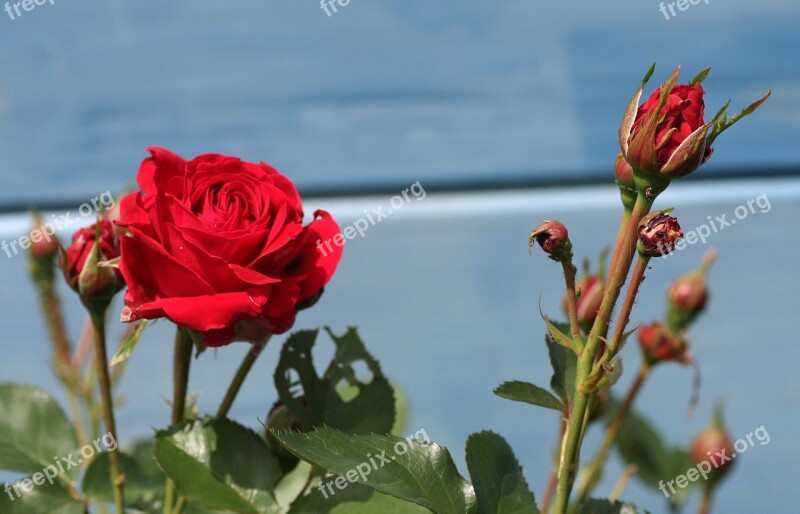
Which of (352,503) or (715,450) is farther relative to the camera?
(715,450)

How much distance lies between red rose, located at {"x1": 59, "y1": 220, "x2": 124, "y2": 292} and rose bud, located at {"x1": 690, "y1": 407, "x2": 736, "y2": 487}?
1.56ft

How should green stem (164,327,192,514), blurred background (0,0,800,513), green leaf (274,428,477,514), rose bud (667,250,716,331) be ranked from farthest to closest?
blurred background (0,0,800,513)
rose bud (667,250,716,331)
green stem (164,327,192,514)
green leaf (274,428,477,514)

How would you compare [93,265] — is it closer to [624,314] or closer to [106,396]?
[106,396]

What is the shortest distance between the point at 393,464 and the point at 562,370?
0.27 ft

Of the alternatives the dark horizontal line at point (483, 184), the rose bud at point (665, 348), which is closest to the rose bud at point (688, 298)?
the rose bud at point (665, 348)

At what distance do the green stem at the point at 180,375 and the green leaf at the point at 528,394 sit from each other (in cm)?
14

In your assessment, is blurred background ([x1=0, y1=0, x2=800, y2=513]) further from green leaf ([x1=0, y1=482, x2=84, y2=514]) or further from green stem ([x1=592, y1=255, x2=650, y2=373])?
green stem ([x1=592, y1=255, x2=650, y2=373])

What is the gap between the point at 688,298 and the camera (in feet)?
1.98

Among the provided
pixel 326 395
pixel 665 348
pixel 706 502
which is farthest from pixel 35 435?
pixel 706 502

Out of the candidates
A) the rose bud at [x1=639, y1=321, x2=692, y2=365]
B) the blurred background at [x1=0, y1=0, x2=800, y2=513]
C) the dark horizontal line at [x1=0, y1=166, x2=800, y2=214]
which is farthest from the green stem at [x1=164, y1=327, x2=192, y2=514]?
the dark horizontal line at [x1=0, y1=166, x2=800, y2=214]

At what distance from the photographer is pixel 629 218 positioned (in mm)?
319

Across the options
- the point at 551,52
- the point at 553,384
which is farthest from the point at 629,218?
the point at 551,52

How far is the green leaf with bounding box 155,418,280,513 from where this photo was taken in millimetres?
373

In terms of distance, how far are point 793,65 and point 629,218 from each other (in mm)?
→ 905
